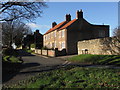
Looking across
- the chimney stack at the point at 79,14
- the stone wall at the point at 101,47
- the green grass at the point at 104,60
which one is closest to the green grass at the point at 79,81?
the green grass at the point at 104,60

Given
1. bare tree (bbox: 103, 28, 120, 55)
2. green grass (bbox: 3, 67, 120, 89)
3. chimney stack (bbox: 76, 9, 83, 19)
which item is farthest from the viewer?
chimney stack (bbox: 76, 9, 83, 19)

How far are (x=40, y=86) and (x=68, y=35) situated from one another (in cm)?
2967

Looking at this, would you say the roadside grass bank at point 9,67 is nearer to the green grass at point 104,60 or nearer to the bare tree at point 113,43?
the green grass at point 104,60

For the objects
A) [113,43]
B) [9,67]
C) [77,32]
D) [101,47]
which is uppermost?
[77,32]

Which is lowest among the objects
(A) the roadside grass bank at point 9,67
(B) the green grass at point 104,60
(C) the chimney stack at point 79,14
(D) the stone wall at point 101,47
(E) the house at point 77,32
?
(A) the roadside grass bank at point 9,67

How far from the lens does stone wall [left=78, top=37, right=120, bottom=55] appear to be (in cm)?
1958

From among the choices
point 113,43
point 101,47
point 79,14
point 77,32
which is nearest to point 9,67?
point 101,47

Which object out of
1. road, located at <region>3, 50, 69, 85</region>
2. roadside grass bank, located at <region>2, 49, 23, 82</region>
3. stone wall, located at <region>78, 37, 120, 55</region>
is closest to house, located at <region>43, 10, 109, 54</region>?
stone wall, located at <region>78, 37, 120, 55</region>

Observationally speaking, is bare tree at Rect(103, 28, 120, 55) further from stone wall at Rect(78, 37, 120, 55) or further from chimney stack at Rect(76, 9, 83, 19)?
chimney stack at Rect(76, 9, 83, 19)

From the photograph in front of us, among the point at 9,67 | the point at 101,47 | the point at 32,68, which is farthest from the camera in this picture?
the point at 101,47

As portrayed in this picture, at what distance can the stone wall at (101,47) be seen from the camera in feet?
64.2

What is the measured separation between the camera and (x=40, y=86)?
24.4 feet

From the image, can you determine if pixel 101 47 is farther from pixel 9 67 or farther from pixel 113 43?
pixel 9 67

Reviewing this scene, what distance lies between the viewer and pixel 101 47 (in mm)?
21734
